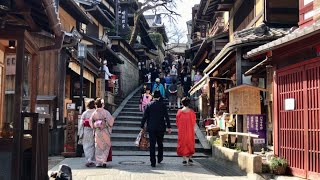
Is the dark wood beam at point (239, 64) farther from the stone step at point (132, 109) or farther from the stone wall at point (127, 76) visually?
the stone wall at point (127, 76)

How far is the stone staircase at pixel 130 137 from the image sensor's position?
16234 millimetres

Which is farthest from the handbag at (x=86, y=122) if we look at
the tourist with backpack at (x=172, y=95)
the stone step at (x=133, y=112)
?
the tourist with backpack at (x=172, y=95)

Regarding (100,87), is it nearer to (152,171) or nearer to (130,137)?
(130,137)

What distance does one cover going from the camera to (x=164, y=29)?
6175cm

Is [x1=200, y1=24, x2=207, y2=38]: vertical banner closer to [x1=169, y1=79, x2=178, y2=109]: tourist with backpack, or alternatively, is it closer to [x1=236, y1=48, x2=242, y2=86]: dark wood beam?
[x1=169, y1=79, x2=178, y2=109]: tourist with backpack

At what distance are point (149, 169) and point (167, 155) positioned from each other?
408 centimetres

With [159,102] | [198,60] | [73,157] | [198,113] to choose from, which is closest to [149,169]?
[159,102]

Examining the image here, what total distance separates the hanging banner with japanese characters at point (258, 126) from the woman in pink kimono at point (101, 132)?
15.1 feet

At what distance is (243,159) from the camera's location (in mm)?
10727

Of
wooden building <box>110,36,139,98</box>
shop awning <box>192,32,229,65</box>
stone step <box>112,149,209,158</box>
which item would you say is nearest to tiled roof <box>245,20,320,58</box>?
stone step <box>112,149,209,158</box>

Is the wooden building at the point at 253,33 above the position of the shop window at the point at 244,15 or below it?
below

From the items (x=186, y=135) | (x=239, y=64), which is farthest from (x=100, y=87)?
(x=239, y=64)

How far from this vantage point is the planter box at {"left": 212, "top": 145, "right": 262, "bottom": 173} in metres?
9.87

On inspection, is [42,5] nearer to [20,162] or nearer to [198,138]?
[20,162]
